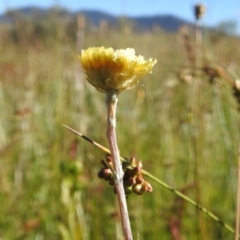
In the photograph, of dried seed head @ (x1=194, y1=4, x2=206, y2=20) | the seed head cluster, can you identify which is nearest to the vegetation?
dried seed head @ (x1=194, y1=4, x2=206, y2=20)

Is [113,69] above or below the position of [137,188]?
above

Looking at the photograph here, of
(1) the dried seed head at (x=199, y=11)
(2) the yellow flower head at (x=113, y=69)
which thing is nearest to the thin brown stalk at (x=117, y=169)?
(2) the yellow flower head at (x=113, y=69)

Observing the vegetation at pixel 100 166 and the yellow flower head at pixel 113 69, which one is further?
the vegetation at pixel 100 166

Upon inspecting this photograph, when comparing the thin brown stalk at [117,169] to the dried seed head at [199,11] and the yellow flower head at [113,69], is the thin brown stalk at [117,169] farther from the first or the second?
the dried seed head at [199,11]

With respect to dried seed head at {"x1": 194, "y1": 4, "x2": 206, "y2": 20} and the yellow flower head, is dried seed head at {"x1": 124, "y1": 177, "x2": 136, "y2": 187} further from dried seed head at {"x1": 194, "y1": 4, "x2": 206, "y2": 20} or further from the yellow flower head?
dried seed head at {"x1": 194, "y1": 4, "x2": 206, "y2": 20}

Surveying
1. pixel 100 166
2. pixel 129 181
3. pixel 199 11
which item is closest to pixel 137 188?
pixel 129 181

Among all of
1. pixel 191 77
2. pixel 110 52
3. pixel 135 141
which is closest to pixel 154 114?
pixel 135 141

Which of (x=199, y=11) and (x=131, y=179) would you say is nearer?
(x=131, y=179)

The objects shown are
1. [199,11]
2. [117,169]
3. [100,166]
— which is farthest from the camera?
[100,166]

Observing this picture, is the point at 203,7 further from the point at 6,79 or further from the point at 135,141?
the point at 6,79

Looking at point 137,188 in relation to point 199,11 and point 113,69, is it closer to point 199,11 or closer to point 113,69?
point 113,69
